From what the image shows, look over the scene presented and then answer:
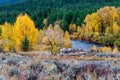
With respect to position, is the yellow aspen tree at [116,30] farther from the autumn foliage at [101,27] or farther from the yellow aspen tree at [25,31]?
the yellow aspen tree at [25,31]

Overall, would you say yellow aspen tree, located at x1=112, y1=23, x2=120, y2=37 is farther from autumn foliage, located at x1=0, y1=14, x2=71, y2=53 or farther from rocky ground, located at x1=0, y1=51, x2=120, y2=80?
rocky ground, located at x1=0, y1=51, x2=120, y2=80

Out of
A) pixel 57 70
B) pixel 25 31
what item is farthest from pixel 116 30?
pixel 57 70

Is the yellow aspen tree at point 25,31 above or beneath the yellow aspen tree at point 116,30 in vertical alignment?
above

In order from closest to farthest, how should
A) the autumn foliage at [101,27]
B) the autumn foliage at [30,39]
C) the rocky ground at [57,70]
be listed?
1. the rocky ground at [57,70]
2. the autumn foliage at [30,39]
3. the autumn foliage at [101,27]

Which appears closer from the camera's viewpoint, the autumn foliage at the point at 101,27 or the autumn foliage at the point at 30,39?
the autumn foliage at the point at 30,39

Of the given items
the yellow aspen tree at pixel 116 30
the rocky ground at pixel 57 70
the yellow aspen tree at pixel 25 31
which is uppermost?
the rocky ground at pixel 57 70

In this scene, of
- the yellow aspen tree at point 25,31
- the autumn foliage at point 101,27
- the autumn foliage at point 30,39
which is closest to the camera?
the autumn foliage at point 30,39

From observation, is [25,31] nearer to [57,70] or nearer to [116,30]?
[116,30]

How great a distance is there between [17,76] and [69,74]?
303 centimetres

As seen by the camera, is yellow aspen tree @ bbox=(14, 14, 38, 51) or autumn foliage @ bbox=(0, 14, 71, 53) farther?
yellow aspen tree @ bbox=(14, 14, 38, 51)

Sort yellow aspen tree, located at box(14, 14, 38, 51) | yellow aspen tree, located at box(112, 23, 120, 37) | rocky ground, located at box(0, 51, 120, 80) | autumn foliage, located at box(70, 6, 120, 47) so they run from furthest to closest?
autumn foliage, located at box(70, 6, 120, 47) → yellow aspen tree, located at box(112, 23, 120, 37) → yellow aspen tree, located at box(14, 14, 38, 51) → rocky ground, located at box(0, 51, 120, 80)

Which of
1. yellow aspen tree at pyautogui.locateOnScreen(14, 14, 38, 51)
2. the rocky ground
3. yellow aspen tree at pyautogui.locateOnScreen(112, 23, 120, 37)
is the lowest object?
yellow aspen tree at pyautogui.locateOnScreen(112, 23, 120, 37)

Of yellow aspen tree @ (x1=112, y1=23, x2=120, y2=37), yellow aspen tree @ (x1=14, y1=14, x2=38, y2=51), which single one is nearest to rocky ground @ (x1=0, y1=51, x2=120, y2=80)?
yellow aspen tree @ (x1=14, y1=14, x2=38, y2=51)

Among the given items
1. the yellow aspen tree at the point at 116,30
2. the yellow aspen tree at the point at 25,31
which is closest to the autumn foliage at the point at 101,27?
the yellow aspen tree at the point at 116,30
